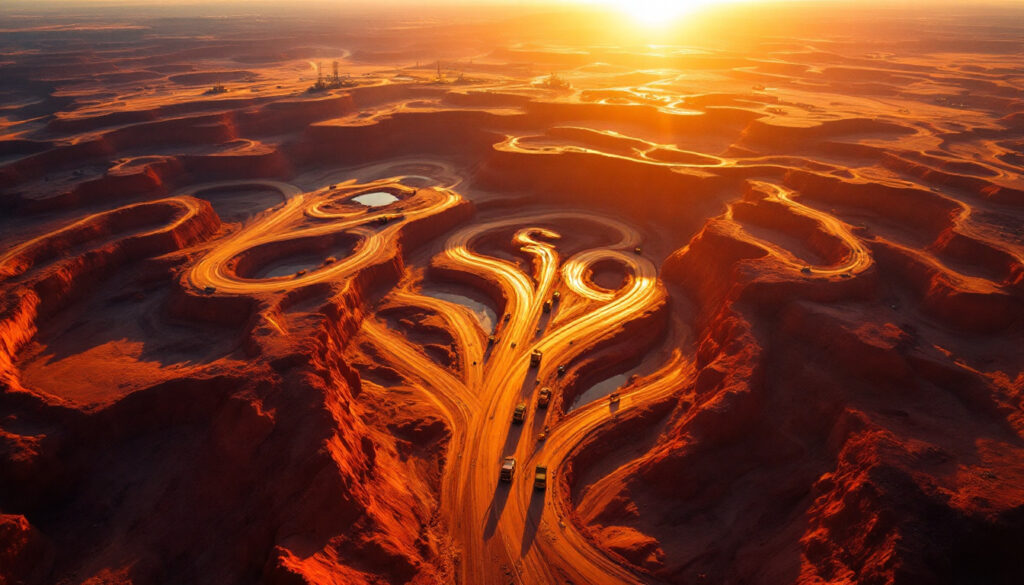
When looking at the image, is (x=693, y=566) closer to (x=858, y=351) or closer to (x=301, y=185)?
(x=858, y=351)

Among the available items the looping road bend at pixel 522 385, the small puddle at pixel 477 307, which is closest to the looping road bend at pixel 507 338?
the looping road bend at pixel 522 385

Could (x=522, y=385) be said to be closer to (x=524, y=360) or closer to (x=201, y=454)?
(x=524, y=360)

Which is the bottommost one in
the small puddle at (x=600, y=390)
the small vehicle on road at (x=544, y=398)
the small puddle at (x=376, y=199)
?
the small puddle at (x=600, y=390)

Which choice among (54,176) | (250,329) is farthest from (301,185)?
(250,329)

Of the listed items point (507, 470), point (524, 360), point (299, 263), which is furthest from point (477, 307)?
point (507, 470)

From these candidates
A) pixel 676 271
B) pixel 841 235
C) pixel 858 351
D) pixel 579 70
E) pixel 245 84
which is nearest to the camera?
pixel 858 351

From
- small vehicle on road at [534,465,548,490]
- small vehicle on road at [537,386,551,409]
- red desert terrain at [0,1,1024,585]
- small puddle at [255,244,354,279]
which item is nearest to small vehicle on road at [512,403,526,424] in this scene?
red desert terrain at [0,1,1024,585]

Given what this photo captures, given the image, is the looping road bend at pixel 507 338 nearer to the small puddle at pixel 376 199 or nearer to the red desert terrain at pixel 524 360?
the red desert terrain at pixel 524 360
